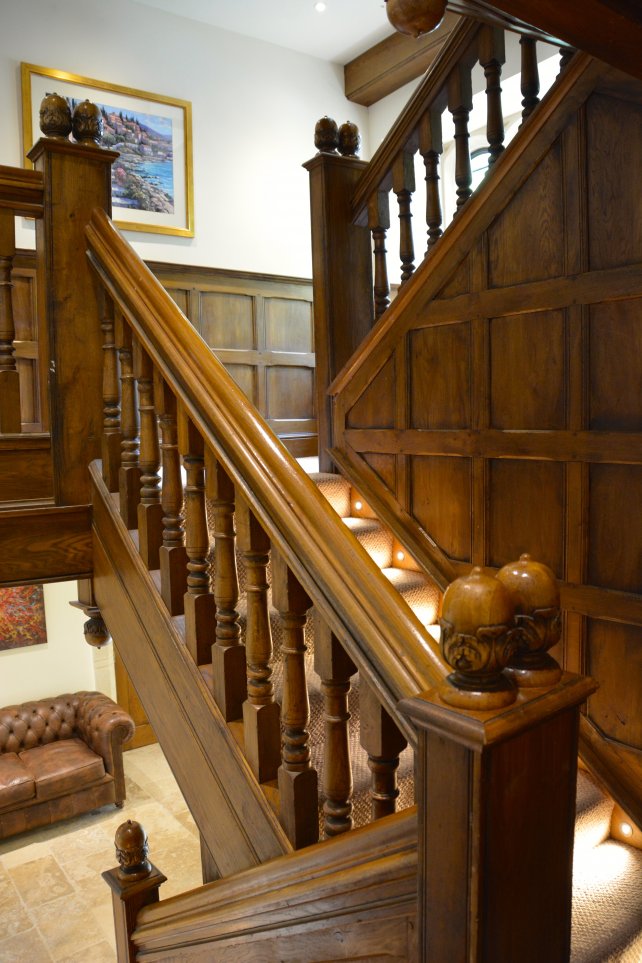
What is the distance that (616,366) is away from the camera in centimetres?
210

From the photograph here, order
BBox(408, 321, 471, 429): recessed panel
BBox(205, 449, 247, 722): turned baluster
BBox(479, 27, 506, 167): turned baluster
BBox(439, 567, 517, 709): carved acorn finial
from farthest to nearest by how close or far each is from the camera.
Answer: BBox(408, 321, 471, 429): recessed panel, BBox(479, 27, 506, 167): turned baluster, BBox(205, 449, 247, 722): turned baluster, BBox(439, 567, 517, 709): carved acorn finial

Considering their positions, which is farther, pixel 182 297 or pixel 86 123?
pixel 182 297

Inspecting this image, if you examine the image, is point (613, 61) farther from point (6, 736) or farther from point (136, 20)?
point (6, 736)

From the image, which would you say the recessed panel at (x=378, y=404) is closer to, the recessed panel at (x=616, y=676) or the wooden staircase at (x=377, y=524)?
the wooden staircase at (x=377, y=524)

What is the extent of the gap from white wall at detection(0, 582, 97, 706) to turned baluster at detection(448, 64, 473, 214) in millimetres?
5689

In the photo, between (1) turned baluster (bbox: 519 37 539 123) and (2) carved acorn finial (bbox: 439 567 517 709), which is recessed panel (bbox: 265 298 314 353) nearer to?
(1) turned baluster (bbox: 519 37 539 123)

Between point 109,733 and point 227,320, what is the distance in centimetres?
383

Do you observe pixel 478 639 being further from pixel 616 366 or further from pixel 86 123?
pixel 86 123

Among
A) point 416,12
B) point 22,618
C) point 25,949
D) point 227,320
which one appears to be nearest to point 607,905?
point 416,12

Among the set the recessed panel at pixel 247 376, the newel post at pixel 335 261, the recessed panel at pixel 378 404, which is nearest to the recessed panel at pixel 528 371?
the recessed panel at pixel 378 404

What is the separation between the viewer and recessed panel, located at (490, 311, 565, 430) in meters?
2.26

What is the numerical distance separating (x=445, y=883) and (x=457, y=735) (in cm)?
18

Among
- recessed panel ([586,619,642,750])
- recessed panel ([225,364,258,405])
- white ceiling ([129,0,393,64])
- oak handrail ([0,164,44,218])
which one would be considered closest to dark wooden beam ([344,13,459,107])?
white ceiling ([129,0,393,64])

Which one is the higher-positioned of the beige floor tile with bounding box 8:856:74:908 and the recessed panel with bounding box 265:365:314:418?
the recessed panel with bounding box 265:365:314:418
